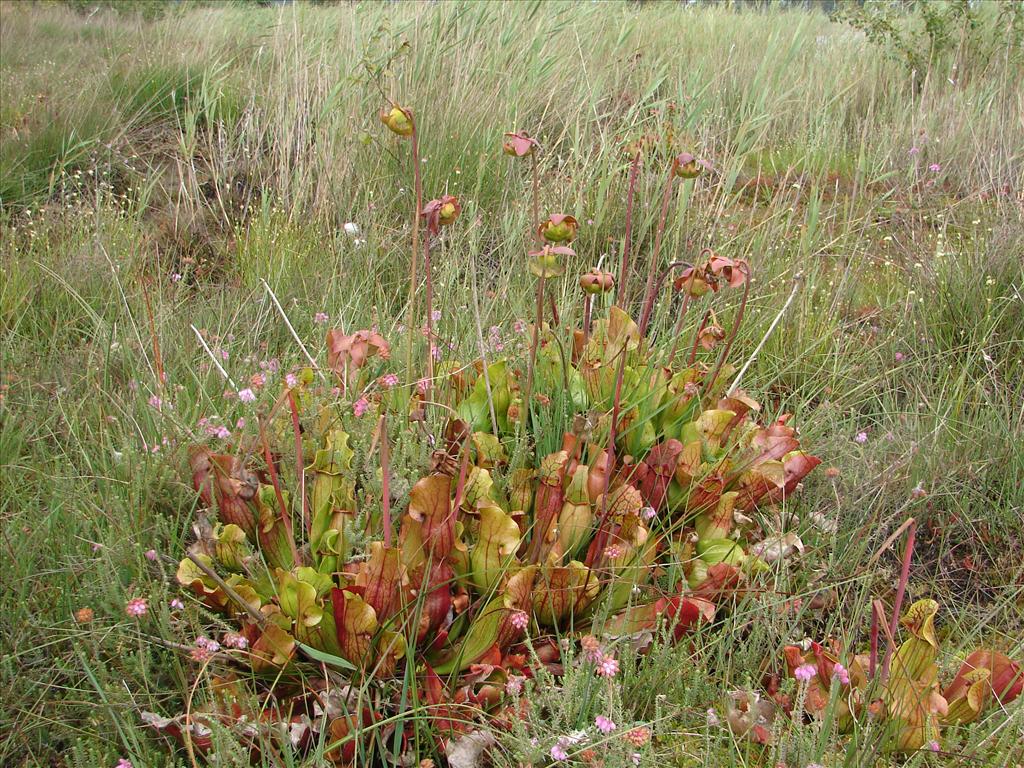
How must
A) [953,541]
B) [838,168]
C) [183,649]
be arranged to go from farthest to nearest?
1. [838,168]
2. [953,541]
3. [183,649]

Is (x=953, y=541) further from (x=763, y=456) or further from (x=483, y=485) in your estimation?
(x=483, y=485)

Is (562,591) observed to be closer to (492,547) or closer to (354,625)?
(492,547)

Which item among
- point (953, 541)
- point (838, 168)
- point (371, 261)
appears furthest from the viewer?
point (838, 168)

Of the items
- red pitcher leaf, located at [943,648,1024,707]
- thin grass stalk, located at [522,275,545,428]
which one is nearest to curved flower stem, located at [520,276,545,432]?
thin grass stalk, located at [522,275,545,428]

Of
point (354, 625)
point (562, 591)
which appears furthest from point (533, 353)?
point (354, 625)

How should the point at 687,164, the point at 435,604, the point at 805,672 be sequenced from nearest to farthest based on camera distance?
1. the point at 805,672
2. the point at 435,604
3. the point at 687,164

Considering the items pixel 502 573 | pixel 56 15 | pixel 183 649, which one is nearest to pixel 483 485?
pixel 502 573

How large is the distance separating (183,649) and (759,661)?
1068 mm

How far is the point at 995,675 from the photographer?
1.56m

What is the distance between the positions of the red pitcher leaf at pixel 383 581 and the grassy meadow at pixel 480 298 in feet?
0.83

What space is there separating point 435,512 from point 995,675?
1.05 m

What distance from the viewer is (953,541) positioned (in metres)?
2.12

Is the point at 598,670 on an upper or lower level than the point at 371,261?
lower

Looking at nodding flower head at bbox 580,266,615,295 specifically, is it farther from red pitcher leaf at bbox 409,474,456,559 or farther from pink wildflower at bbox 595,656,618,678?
pink wildflower at bbox 595,656,618,678
